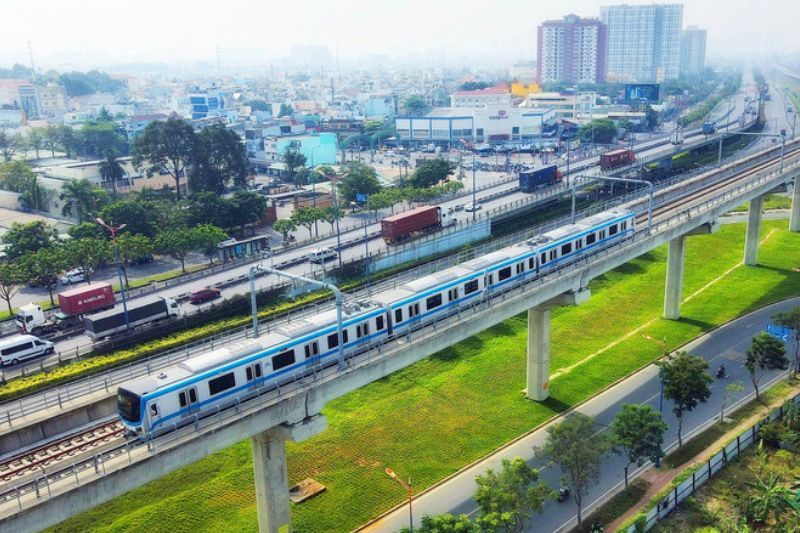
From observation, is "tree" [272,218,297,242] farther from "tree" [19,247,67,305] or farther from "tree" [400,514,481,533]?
"tree" [400,514,481,533]

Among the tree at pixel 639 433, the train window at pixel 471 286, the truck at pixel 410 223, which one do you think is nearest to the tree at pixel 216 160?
the truck at pixel 410 223

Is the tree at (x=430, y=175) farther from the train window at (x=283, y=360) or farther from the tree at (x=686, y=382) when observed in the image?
the train window at (x=283, y=360)

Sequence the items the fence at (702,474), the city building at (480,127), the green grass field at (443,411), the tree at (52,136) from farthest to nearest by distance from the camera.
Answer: the city building at (480,127)
the tree at (52,136)
the green grass field at (443,411)
the fence at (702,474)

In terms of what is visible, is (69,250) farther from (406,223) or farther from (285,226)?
(406,223)

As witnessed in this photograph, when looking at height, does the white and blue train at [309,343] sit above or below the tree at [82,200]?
above

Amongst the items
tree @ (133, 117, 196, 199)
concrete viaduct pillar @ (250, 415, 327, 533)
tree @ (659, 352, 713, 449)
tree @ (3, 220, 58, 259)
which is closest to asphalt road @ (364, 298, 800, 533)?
tree @ (659, 352, 713, 449)

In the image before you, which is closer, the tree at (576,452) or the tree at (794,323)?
the tree at (576,452)
